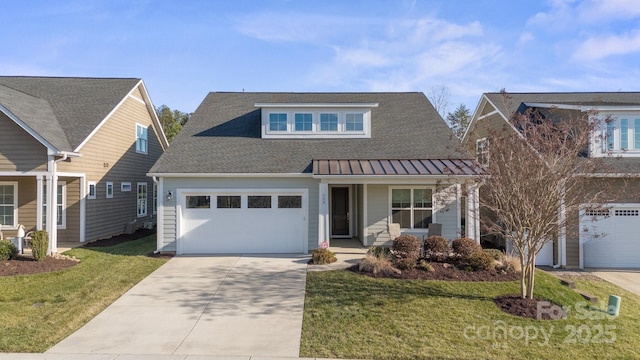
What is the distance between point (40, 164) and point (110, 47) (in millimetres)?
6563

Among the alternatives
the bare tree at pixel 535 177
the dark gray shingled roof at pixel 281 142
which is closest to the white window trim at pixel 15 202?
the dark gray shingled roof at pixel 281 142

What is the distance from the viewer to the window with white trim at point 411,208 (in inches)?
508

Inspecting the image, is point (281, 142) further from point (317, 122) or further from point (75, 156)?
point (75, 156)

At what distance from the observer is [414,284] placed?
8625mm

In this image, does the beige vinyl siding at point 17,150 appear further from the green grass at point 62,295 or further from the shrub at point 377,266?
the shrub at point 377,266

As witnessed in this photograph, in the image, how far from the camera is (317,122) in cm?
1442

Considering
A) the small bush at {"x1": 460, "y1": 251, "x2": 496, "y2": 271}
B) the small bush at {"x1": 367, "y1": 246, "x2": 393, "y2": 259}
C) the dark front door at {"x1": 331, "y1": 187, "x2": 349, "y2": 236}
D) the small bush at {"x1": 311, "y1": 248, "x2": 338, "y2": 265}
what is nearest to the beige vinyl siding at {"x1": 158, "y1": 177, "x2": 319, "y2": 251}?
the small bush at {"x1": 311, "y1": 248, "x2": 338, "y2": 265}

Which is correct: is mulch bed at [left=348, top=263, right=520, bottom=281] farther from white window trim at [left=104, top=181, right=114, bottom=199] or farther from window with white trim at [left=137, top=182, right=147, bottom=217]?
window with white trim at [left=137, top=182, right=147, bottom=217]

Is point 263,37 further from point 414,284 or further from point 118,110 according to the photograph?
point 414,284

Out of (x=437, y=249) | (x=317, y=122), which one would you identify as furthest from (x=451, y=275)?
(x=317, y=122)

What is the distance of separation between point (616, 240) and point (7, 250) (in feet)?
64.0

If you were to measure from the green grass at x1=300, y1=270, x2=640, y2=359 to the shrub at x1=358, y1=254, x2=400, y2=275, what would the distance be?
43 cm

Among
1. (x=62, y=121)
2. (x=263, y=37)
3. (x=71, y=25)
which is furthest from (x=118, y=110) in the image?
(x=263, y=37)

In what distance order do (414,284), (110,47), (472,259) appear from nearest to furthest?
(414,284), (472,259), (110,47)
